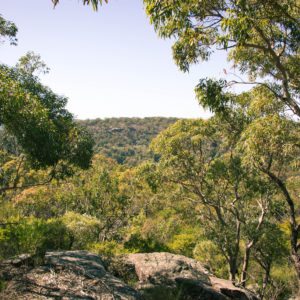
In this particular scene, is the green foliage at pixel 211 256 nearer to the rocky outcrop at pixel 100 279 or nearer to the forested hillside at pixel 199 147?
the forested hillside at pixel 199 147

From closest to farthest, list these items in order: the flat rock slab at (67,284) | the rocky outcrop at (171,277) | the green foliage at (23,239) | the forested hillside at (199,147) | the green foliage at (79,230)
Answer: the flat rock slab at (67,284) → the forested hillside at (199,147) → the rocky outcrop at (171,277) → the green foliage at (23,239) → the green foliage at (79,230)

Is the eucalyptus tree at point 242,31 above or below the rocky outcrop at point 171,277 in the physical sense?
above

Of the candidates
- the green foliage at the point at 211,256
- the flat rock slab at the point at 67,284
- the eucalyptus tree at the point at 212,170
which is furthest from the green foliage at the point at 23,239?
the green foliage at the point at 211,256

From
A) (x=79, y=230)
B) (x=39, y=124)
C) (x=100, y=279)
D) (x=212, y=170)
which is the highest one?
(x=39, y=124)

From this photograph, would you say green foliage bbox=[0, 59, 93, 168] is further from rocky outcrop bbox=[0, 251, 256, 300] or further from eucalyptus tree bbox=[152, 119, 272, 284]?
eucalyptus tree bbox=[152, 119, 272, 284]

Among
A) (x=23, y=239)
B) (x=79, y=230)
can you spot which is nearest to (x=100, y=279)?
(x=23, y=239)

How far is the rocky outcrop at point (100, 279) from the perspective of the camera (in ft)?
23.3

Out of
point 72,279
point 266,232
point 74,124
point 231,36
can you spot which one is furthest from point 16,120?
point 266,232

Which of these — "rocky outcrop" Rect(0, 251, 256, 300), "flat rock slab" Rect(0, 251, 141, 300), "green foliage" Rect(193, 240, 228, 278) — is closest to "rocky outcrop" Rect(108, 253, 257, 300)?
"rocky outcrop" Rect(0, 251, 256, 300)

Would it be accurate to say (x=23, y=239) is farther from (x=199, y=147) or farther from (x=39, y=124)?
(x=199, y=147)

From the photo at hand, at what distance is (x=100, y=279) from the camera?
7.96m

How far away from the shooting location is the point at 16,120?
1029cm

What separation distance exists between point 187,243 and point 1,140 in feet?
74.6

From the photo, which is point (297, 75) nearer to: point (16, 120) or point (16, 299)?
point (16, 120)
